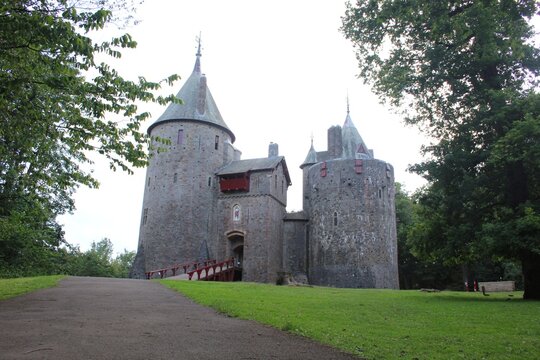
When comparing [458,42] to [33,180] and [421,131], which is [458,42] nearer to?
[421,131]

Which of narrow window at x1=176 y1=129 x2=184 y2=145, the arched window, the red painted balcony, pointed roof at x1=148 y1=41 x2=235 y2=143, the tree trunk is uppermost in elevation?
pointed roof at x1=148 y1=41 x2=235 y2=143

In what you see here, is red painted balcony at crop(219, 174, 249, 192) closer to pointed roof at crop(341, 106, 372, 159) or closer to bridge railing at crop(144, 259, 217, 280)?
bridge railing at crop(144, 259, 217, 280)

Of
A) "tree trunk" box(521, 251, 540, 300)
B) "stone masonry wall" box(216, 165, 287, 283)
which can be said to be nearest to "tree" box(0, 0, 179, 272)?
"tree trunk" box(521, 251, 540, 300)

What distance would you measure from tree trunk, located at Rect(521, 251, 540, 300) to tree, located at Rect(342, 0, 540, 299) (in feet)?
0.12

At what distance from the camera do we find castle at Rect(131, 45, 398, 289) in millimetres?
34562

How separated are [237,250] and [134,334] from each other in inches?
1188

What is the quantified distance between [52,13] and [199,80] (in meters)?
33.2

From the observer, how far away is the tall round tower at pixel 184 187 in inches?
1412

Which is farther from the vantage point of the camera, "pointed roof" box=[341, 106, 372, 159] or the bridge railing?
"pointed roof" box=[341, 106, 372, 159]

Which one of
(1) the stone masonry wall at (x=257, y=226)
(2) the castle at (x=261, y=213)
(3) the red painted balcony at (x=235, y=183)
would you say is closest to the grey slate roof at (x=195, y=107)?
(2) the castle at (x=261, y=213)

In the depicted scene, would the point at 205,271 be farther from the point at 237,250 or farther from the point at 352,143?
the point at 352,143

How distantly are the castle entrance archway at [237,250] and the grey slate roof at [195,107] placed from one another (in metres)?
9.95

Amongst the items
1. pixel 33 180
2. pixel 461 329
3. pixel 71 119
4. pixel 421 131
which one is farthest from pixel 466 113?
pixel 33 180

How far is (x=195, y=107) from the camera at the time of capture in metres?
39.5
